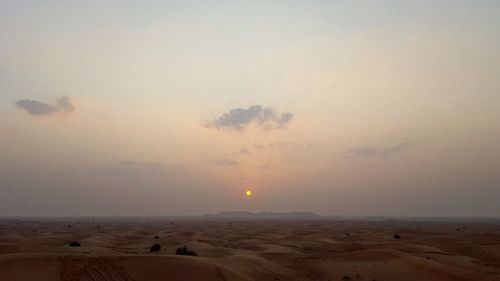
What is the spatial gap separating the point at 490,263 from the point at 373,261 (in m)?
10.6

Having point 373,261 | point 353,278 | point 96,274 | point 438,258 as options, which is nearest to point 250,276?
point 353,278

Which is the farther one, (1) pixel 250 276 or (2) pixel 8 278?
(1) pixel 250 276

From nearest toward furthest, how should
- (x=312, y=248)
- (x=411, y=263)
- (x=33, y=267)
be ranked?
(x=33, y=267) < (x=411, y=263) < (x=312, y=248)

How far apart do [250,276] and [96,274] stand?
8.90m

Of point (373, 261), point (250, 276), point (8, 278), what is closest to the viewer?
point (8, 278)

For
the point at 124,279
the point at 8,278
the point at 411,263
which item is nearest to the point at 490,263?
the point at 411,263

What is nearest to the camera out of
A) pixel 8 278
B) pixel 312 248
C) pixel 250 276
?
pixel 8 278

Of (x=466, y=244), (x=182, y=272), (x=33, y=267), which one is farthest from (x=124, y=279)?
(x=466, y=244)

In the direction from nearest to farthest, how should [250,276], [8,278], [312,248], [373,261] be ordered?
[8,278] < [250,276] < [373,261] < [312,248]

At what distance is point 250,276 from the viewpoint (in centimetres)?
2509

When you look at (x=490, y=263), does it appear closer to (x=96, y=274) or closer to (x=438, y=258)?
(x=438, y=258)

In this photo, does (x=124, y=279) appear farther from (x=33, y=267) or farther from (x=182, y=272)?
(x=33, y=267)

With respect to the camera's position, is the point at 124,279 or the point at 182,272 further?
the point at 182,272

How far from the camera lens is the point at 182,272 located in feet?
72.1
